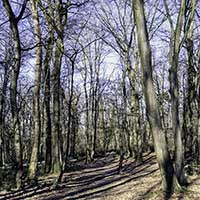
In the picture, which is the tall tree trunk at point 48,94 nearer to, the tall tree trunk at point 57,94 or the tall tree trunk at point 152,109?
the tall tree trunk at point 57,94

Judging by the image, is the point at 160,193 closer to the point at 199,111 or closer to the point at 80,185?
the point at 80,185

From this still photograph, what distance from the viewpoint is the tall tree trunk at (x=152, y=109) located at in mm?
11297

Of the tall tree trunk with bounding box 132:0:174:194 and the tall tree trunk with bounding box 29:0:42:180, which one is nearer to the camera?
the tall tree trunk with bounding box 132:0:174:194

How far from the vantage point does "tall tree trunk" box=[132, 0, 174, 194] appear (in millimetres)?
11297

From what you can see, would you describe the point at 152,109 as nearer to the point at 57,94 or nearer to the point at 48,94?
the point at 57,94

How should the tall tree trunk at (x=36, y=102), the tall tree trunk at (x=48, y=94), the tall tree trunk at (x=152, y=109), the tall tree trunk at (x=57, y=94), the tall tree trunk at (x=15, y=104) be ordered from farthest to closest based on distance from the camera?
the tall tree trunk at (x=48, y=94), the tall tree trunk at (x=57, y=94), the tall tree trunk at (x=36, y=102), the tall tree trunk at (x=15, y=104), the tall tree trunk at (x=152, y=109)

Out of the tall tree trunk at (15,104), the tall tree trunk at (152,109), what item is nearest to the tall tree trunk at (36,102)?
the tall tree trunk at (15,104)

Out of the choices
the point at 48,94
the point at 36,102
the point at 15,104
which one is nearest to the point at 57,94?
the point at 48,94

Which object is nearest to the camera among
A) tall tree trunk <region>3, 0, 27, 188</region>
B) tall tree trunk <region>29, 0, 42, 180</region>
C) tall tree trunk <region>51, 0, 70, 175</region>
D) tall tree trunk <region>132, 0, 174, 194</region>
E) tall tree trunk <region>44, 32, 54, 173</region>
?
tall tree trunk <region>132, 0, 174, 194</region>

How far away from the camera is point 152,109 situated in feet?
37.3

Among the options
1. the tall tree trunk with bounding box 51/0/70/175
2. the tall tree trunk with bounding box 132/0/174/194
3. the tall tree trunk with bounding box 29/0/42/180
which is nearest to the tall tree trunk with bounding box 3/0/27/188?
the tall tree trunk with bounding box 29/0/42/180

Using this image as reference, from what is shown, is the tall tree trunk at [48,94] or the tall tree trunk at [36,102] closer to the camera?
the tall tree trunk at [36,102]

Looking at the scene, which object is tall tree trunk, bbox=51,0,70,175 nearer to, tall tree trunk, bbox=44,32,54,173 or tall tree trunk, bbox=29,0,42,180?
tall tree trunk, bbox=44,32,54,173

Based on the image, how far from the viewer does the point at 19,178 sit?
14492 millimetres
